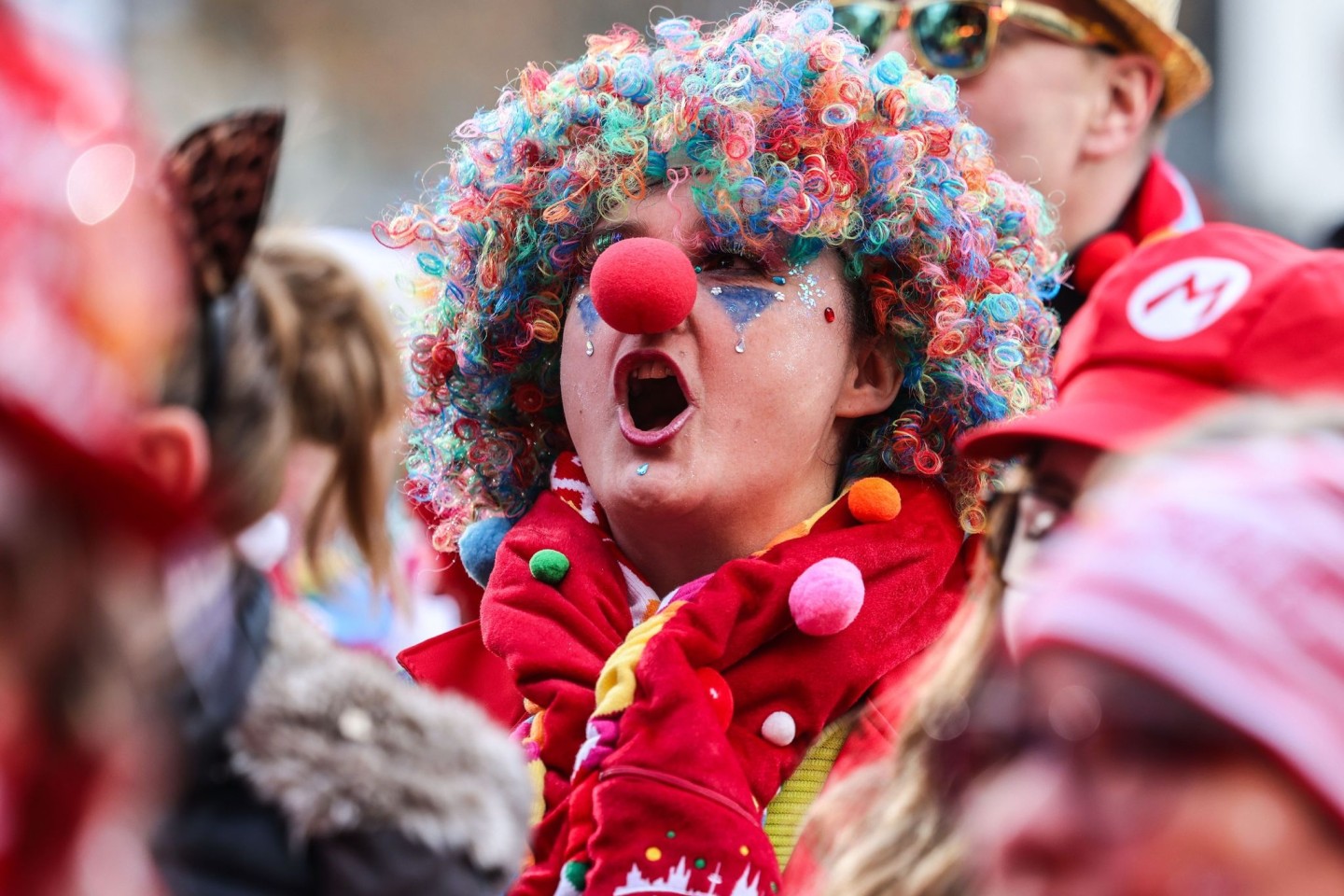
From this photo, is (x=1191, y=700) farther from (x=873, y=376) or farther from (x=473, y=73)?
(x=473, y=73)

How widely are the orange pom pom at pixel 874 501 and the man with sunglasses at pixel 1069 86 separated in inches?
39.6

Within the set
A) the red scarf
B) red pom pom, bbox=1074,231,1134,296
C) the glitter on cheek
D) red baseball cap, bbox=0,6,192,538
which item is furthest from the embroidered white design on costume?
red pom pom, bbox=1074,231,1134,296

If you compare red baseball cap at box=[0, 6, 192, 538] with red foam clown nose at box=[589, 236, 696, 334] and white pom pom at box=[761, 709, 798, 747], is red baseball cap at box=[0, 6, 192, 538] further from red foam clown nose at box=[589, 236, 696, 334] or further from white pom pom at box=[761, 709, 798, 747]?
white pom pom at box=[761, 709, 798, 747]

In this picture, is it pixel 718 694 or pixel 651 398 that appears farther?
pixel 651 398

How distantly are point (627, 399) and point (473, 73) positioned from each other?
798 cm

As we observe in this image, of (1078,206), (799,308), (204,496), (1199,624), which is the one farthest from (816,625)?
(1078,206)

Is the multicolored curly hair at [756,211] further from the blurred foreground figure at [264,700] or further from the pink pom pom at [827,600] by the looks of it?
the blurred foreground figure at [264,700]

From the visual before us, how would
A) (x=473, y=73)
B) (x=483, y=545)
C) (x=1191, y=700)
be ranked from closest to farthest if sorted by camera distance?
(x=1191, y=700)
(x=483, y=545)
(x=473, y=73)

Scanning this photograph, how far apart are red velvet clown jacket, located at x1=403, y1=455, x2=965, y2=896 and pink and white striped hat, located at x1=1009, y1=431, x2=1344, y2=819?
84 centimetres

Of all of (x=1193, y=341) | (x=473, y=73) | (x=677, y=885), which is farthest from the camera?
(x=473, y=73)

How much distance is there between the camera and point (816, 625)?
6.56ft

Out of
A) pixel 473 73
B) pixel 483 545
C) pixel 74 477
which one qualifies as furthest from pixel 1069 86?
pixel 473 73

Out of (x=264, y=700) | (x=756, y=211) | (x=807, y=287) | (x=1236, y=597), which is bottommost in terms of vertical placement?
(x=807, y=287)

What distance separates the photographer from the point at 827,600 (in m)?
1.99
